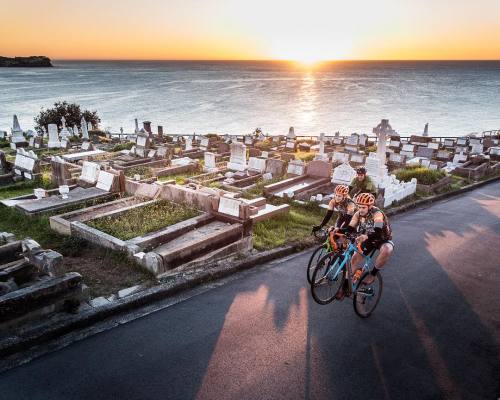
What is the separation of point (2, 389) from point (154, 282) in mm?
2883

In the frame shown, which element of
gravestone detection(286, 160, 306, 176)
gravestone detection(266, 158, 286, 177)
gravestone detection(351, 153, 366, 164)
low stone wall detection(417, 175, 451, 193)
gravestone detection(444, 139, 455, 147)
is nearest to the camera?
low stone wall detection(417, 175, 451, 193)

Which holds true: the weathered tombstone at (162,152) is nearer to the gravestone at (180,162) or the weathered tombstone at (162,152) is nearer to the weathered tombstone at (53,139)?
the gravestone at (180,162)

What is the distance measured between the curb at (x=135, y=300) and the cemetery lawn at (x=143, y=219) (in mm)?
2263

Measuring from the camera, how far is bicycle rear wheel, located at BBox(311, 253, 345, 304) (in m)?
6.36

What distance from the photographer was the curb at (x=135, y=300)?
5516 mm

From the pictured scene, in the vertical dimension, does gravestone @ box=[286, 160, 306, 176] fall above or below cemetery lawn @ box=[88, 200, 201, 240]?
above

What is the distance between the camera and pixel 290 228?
412 inches

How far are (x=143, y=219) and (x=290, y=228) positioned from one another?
12.5ft

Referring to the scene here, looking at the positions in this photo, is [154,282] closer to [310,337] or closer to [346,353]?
[310,337]

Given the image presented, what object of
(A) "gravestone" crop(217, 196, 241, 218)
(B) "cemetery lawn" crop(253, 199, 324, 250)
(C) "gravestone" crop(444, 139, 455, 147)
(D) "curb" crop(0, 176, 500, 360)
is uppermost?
(A) "gravestone" crop(217, 196, 241, 218)

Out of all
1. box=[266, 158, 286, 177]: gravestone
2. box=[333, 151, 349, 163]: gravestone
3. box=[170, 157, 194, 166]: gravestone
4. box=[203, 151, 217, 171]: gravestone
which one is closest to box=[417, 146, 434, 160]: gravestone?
box=[333, 151, 349, 163]: gravestone

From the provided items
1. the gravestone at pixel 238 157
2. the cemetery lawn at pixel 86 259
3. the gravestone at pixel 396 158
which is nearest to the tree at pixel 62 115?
the gravestone at pixel 238 157

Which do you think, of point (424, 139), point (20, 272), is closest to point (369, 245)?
point (20, 272)

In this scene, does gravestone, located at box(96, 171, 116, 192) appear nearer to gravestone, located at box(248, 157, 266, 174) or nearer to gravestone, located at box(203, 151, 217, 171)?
gravestone, located at box(203, 151, 217, 171)
